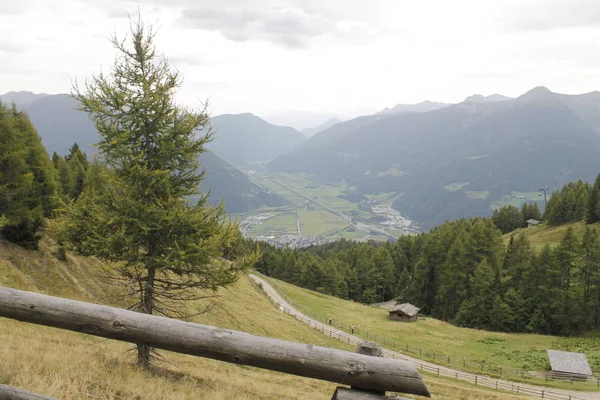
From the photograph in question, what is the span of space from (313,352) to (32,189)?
31.8 meters

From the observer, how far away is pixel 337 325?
55875 millimetres

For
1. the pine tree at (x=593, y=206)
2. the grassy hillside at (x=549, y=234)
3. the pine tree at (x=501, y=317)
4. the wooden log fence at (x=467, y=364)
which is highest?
the pine tree at (x=593, y=206)

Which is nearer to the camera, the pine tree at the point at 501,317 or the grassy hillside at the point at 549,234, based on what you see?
the pine tree at the point at 501,317

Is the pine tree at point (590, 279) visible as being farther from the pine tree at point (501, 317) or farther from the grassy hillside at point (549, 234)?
the grassy hillside at point (549, 234)

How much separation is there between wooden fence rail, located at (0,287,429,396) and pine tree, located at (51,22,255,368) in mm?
6372

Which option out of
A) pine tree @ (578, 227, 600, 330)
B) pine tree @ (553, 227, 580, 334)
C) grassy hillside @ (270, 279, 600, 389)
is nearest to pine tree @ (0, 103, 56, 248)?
grassy hillside @ (270, 279, 600, 389)

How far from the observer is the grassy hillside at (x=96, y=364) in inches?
320

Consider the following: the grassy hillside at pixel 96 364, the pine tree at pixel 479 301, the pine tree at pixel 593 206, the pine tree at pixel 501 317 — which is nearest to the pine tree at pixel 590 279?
the pine tree at pixel 501 317

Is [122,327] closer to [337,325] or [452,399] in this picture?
[452,399]

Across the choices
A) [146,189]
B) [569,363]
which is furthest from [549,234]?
[146,189]

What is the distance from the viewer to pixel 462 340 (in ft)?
178

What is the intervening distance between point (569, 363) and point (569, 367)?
0.78 metres

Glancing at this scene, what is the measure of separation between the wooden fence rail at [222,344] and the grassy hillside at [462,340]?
1663 inches

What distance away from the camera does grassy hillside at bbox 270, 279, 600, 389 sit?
149ft
